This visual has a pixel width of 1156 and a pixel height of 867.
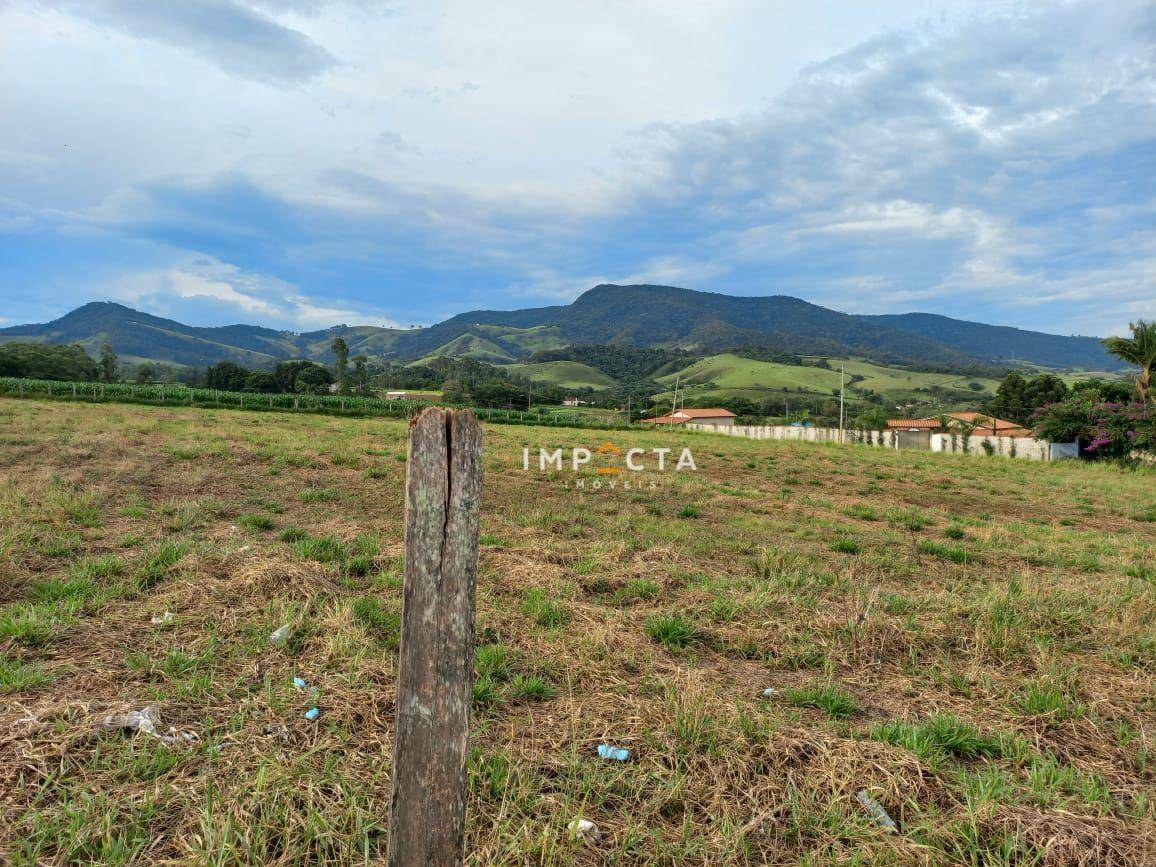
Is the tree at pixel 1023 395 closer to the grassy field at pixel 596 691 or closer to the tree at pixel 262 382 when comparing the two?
the grassy field at pixel 596 691

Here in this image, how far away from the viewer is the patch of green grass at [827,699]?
3924 millimetres

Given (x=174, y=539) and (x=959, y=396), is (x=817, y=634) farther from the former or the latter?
(x=959, y=396)

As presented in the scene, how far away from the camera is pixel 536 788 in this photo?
3.00 m

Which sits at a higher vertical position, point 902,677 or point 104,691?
point 104,691

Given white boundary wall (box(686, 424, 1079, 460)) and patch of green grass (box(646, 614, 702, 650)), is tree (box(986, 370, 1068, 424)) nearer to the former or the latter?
white boundary wall (box(686, 424, 1079, 460))

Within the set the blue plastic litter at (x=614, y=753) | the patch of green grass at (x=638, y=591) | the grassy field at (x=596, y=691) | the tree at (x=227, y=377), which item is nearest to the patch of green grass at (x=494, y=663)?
the grassy field at (x=596, y=691)

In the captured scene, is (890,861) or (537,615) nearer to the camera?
(890,861)

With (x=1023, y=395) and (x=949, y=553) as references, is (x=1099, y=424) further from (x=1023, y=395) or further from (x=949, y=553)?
(x=1023, y=395)

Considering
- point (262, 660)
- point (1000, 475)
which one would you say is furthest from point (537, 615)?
point (1000, 475)

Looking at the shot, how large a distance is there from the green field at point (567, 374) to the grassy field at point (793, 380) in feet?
Answer: 66.9

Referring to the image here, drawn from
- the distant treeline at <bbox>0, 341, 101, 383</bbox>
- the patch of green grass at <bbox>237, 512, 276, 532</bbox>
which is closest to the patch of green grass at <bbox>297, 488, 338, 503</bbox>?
the patch of green grass at <bbox>237, 512, 276, 532</bbox>

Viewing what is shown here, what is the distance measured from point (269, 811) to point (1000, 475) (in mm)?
26410

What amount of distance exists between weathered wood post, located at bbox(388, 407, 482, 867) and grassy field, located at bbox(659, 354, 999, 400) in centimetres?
12472

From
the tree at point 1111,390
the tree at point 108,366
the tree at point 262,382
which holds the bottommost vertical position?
the tree at point 1111,390
